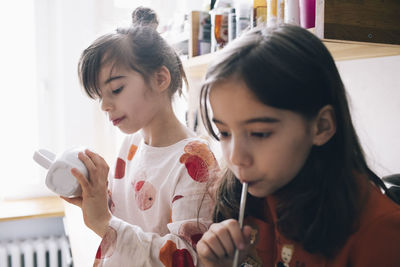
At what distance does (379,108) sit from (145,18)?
2.26ft

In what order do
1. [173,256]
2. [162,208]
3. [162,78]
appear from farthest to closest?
[162,78] → [162,208] → [173,256]

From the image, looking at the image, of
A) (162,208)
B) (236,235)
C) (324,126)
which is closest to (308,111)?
(324,126)

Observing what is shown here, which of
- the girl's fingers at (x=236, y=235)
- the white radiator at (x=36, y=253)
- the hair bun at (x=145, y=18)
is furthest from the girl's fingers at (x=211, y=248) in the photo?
the white radiator at (x=36, y=253)

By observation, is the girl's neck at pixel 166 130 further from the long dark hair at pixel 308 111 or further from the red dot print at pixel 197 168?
the long dark hair at pixel 308 111

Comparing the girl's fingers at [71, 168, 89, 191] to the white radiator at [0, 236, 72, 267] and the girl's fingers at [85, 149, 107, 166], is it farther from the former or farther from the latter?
the white radiator at [0, 236, 72, 267]

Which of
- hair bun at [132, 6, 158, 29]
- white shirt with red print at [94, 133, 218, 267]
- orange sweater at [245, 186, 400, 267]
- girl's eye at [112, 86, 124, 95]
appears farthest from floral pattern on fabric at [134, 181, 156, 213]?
hair bun at [132, 6, 158, 29]

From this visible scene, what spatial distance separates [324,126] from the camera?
0.57m

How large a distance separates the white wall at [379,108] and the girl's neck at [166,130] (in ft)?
1.44

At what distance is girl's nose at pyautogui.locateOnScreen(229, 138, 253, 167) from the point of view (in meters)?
0.54

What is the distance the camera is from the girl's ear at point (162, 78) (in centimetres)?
94

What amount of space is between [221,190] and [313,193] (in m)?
0.20

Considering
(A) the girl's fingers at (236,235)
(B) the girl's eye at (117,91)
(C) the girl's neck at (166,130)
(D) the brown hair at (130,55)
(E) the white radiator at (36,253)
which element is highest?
(D) the brown hair at (130,55)

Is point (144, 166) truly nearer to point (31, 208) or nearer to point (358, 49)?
point (358, 49)

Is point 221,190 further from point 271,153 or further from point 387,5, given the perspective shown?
point 387,5
